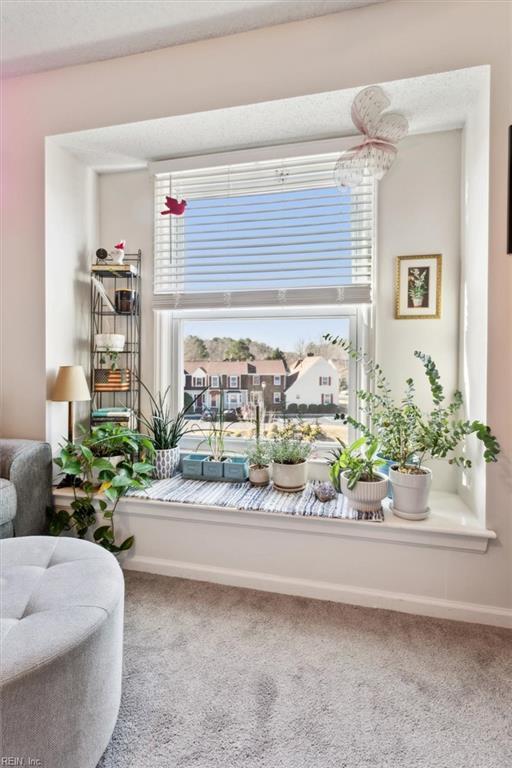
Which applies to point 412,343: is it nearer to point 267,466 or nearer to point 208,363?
point 267,466

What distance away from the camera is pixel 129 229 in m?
2.55

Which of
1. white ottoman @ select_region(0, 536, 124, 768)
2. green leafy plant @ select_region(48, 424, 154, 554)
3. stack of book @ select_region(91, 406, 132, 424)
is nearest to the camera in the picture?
white ottoman @ select_region(0, 536, 124, 768)

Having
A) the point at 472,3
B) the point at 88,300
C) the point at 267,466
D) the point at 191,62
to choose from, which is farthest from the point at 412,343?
the point at 88,300

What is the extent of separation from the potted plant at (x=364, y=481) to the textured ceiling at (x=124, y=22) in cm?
200

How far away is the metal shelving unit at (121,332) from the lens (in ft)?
8.28

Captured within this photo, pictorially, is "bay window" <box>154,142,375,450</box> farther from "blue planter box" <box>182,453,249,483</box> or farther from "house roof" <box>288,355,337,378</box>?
"blue planter box" <box>182,453,249,483</box>

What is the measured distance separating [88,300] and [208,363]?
88 cm

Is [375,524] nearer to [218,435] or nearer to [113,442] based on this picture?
[218,435]

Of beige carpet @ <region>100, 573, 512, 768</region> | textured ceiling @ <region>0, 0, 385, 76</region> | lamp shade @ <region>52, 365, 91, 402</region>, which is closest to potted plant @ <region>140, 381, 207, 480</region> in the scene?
lamp shade @ <region>52, 365, 91, 402</region>

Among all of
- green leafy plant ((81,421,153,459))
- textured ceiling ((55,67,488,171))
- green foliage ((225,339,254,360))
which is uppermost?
textured ceiling ((55,67,488,171))

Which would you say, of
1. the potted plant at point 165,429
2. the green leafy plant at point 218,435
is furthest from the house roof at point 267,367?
the potted plant at point 165,429

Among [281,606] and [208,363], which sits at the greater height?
[208,363]

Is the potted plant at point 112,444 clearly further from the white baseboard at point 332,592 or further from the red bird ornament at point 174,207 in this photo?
the red bird ornament at point 174,207

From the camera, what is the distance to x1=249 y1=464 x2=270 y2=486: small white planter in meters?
2.18
